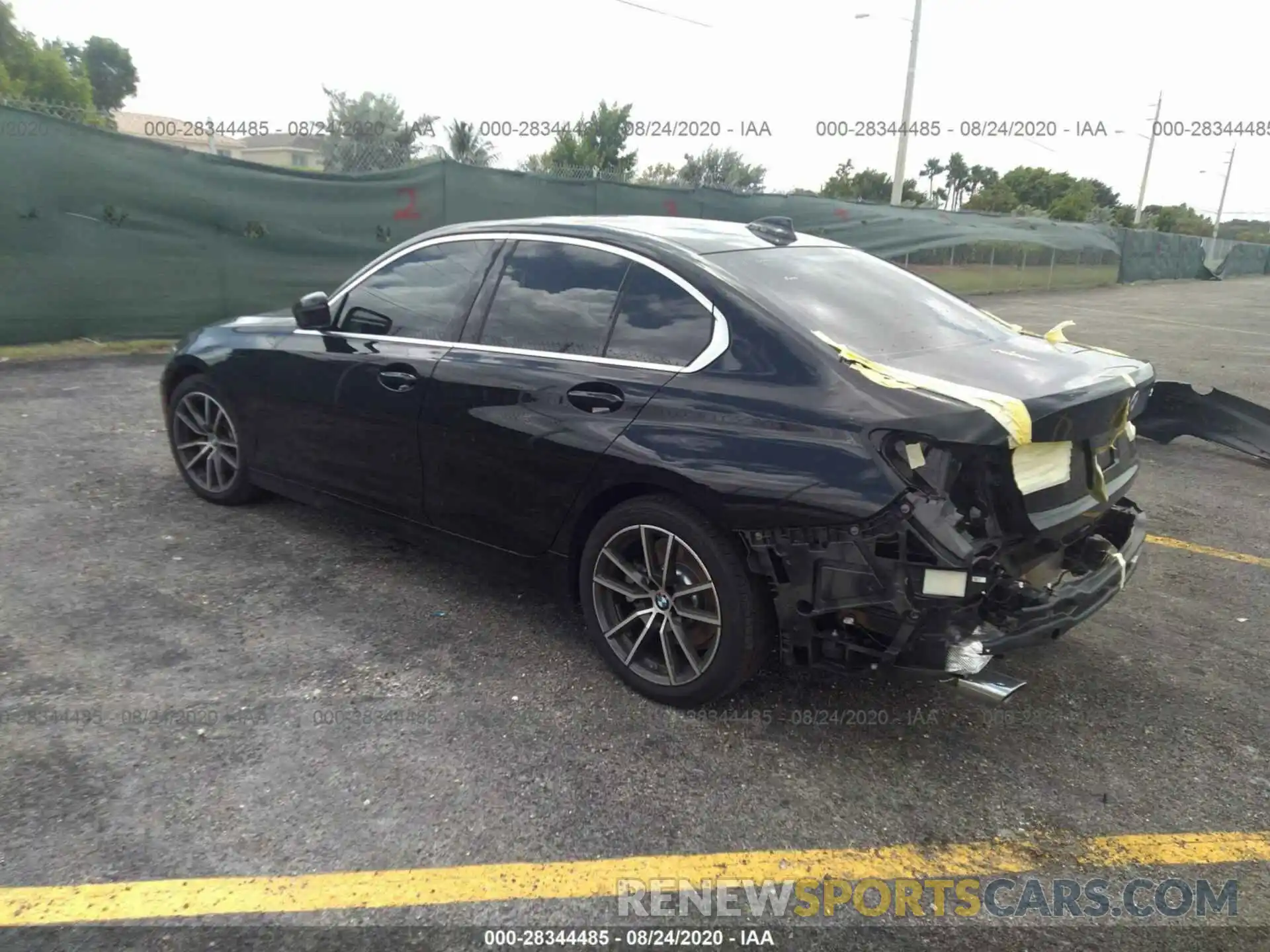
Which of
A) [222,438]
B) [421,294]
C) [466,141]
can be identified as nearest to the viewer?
[421,294]

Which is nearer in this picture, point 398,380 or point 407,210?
point 398,380

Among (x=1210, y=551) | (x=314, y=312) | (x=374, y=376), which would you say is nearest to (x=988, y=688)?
(x=374, y=376)

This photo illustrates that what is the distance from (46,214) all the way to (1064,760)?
31.3 feet

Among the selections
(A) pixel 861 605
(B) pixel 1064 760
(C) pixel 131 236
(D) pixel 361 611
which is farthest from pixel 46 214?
(B) pixel 1064 760

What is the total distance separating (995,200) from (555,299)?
216 ft

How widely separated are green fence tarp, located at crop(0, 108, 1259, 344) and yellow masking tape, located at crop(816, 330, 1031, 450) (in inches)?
337

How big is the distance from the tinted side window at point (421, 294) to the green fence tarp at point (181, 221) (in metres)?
6.26

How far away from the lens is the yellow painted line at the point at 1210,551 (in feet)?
15.6

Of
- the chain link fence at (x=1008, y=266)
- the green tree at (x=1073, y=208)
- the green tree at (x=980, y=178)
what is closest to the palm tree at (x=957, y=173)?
the green tree at (x=980, y=178)

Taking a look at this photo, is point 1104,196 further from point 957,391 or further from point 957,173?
point 957,391

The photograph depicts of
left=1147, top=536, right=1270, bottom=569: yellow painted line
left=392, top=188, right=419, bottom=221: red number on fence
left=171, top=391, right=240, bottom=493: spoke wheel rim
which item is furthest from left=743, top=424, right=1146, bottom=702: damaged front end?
left=392, top=188, right=419, bottom=221: red number on fence

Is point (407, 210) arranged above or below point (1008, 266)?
above

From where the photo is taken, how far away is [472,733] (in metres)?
3.01

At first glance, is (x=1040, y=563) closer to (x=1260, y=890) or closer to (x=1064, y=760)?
(x=1064, y=760)
